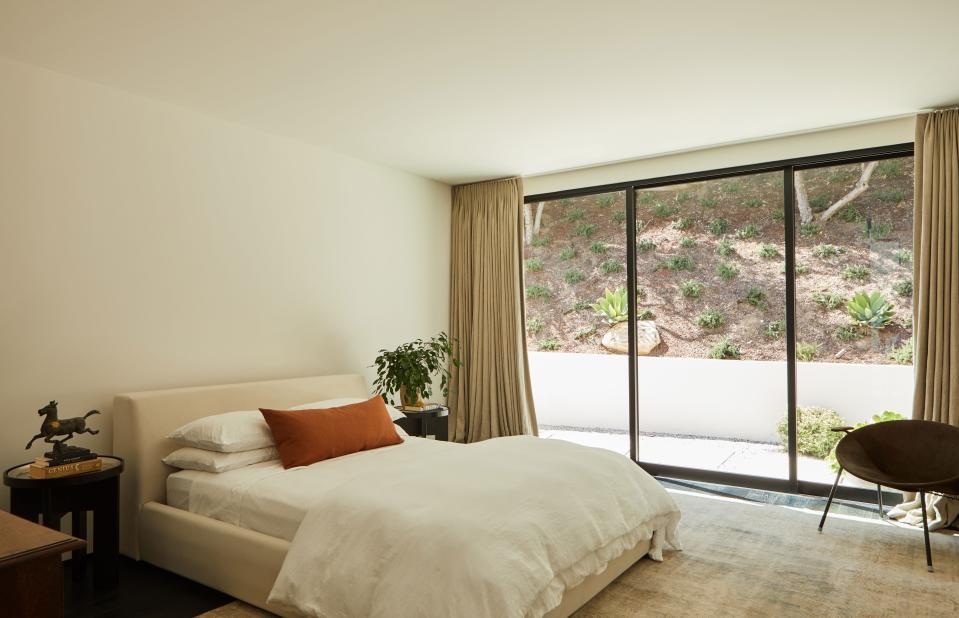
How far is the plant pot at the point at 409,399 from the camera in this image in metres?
4.99

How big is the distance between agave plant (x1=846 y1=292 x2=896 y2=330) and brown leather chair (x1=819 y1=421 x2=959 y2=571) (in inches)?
54.8

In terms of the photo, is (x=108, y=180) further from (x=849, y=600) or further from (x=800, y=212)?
(x=800, y=212)

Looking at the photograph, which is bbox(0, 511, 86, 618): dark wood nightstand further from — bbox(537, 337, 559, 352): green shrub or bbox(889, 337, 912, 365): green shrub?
bbox(537, 337, 559, 352): green shrub

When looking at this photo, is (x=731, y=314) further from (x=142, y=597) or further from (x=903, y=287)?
(x=142, y=597)

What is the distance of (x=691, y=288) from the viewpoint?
6332 millimetres

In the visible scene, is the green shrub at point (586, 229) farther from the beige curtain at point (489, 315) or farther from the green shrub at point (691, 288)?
the beige curtain at point (489, 315)

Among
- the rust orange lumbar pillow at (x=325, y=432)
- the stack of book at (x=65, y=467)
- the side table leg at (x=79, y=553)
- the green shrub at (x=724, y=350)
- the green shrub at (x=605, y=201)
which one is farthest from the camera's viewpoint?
the green shrub at (x=605, y=201)

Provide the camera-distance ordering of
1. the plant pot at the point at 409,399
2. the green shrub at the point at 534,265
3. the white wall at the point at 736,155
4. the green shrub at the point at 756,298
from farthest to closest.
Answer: the green shrub at the point at 534,265 → the green shrub at the point at 756,298 → the plant pot at the point at 409,399 → the white wall at the point at 736,155

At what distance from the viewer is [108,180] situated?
11.4 ft

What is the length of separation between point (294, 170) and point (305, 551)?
9.78 feet

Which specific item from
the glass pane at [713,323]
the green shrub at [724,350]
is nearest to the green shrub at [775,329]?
the glass pane at [713,323]

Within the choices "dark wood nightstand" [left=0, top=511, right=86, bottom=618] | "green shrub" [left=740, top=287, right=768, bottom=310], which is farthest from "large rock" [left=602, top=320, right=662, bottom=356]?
"dark wood nightstand" [left=0, top=511, right=86, bottom=618]

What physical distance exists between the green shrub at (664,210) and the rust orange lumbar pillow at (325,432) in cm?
373

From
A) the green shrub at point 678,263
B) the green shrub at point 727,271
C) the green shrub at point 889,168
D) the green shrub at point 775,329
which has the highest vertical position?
the green shrub at point 889,168
